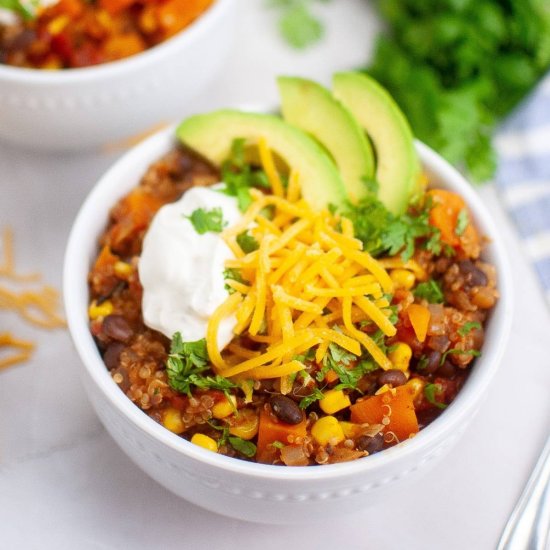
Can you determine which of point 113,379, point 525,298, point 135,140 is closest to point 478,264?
point 525,298

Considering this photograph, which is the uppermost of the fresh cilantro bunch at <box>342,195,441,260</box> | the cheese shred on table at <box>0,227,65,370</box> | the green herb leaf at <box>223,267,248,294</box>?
the fresh cilantro bunch at <box>342,195,441,260</box>

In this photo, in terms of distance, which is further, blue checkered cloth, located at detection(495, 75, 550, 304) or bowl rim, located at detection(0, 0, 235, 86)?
blue checkered cloth, located at detection(495, 75, 550, 304)

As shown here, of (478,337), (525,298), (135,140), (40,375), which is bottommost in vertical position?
(40,375)

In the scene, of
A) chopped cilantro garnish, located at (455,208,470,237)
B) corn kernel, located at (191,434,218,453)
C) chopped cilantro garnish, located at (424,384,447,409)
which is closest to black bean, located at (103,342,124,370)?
corn kernel, located at (191,434,218,453)

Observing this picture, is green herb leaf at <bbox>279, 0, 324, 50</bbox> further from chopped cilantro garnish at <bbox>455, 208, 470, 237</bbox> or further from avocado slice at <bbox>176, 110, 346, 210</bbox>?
chopped cilantro garnish at <bbox>455, 208, 470, 237</bbox>

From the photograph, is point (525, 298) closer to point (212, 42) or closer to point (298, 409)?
point (298, 409)

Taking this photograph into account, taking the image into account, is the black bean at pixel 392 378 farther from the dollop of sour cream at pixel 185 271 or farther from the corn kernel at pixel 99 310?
the corn kernel at pixel 99 310

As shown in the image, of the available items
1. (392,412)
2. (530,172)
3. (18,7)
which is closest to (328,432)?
(392,412)
